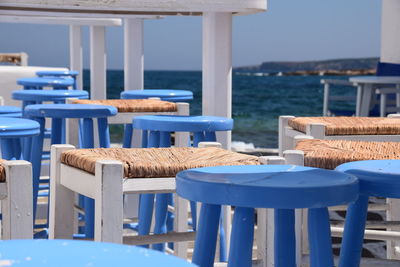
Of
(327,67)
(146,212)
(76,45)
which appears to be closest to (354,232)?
(146,212)

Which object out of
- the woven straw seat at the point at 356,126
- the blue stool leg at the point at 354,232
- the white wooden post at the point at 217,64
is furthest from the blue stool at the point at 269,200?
the white wooden post at the point at 217,64

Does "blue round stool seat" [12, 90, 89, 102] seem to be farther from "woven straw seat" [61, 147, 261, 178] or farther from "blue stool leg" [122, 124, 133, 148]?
"woven straw seat" [61, 147, 261, 178]

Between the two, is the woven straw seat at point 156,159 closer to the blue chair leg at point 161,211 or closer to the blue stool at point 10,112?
the blue chair leg at point 161,211

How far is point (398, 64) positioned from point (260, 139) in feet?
50.5

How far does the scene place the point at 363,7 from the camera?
35719mm

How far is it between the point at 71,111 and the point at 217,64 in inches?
23.2

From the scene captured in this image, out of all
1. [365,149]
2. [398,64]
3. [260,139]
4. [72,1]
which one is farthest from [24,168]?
[260,139]

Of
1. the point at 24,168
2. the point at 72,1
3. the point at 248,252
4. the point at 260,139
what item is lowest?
the point at 260,139

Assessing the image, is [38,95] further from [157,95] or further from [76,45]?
[76,45]

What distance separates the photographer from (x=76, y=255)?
0.86 m

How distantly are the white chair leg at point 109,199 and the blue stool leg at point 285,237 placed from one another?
0.38 meters

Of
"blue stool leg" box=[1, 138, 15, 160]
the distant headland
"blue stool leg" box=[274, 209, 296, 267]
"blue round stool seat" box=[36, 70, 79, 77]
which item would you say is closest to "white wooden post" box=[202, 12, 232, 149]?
"blue stool leg" box=[1, 138, 15, 160]

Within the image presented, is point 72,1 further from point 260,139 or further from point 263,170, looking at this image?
point 260,139

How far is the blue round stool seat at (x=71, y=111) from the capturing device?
2.63 metres
